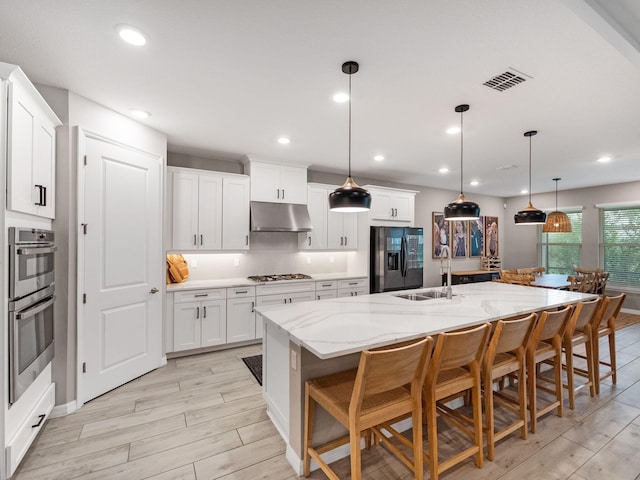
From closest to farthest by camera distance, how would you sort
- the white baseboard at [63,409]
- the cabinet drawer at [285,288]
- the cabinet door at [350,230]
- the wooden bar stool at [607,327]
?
1. the white baseboard at [63,409]
2. the wooden bar stool at [607,327]
3. the cabinet drawer at [285,288]
4. the cabinet door at [350,230]

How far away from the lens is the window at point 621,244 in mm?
6191

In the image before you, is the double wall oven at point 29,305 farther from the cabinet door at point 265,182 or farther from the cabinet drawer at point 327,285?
the cabinet drawer at point 327,285

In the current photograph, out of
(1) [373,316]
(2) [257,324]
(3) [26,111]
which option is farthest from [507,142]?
(3) [26,111]

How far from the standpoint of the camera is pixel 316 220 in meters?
4.95

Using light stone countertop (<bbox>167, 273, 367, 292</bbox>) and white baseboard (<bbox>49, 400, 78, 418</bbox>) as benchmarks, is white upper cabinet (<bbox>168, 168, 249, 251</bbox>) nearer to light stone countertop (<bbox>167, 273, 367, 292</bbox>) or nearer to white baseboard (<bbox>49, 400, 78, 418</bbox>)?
light stone countertop (<bbox>167, 273, 367, 292</bbox>)

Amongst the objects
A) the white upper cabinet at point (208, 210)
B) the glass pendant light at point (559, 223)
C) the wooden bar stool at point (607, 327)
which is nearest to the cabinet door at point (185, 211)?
the white upper cabinet at point (208, 210)

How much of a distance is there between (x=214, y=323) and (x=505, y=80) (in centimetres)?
388

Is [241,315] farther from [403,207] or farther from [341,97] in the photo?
[403,207]

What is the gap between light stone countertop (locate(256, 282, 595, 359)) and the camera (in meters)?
1.75

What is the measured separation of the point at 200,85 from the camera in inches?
97.4

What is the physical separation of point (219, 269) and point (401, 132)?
3.09 meters

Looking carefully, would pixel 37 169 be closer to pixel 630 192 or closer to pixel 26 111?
pixel 26 111

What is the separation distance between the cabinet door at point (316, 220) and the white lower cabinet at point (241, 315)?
1224mm

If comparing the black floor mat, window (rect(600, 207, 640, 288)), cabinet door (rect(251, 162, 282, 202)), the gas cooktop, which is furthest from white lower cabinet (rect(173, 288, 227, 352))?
window (rect(600, 207, 640, 288))
